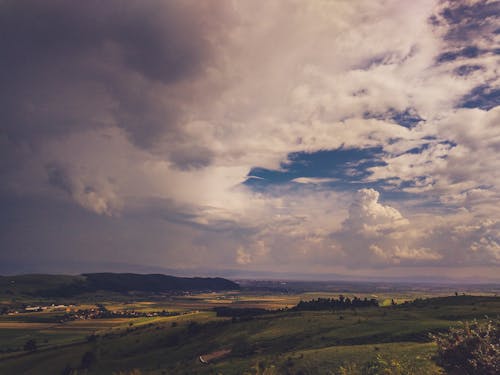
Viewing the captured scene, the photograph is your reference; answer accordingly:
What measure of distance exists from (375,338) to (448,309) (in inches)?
1609

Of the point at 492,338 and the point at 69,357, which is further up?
the point at 492,338

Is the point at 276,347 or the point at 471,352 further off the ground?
the point at 471,352

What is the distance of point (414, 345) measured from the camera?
2689 inches

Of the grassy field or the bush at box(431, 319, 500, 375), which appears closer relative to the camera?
the bush at box(431, 319, 500, 375)

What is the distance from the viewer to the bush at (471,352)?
34.5 metres

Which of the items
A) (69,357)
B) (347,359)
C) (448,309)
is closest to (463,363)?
(347,359)

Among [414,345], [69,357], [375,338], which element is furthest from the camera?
[69,357]

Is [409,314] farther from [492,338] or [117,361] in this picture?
[117,361]

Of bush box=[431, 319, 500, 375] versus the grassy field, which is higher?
bush box=[431, 319, 500, 375]

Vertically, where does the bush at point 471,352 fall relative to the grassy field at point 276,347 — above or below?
above

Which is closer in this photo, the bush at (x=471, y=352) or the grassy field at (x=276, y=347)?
the bush at (x=471, y=352)

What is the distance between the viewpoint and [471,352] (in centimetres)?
3747

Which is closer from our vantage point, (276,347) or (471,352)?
(471,352)

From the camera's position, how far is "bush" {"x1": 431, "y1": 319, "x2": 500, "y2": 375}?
113 feet
